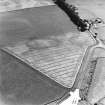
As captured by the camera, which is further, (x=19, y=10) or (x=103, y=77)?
(x=19, y=10)

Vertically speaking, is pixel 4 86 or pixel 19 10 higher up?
pixel 19 10

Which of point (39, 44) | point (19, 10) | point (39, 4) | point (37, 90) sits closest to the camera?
point (37, 90)

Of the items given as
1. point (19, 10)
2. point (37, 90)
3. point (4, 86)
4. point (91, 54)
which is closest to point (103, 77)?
point (91, 54)

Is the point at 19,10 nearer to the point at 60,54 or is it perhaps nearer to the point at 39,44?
the point at 39,44

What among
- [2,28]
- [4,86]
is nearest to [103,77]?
[4,86]

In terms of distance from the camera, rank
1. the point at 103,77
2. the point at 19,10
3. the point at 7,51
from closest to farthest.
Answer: the point at 103,77
the point at 7,51
the point at 19,10

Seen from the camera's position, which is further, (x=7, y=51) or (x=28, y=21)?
(x=28, y=21)

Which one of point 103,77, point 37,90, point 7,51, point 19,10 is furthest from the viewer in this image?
point 19,10

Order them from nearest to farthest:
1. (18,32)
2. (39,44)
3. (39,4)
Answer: (39,44) < (18,32) < (39,4)

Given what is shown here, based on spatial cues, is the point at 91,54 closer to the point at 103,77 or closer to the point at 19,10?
the point at 103,77
